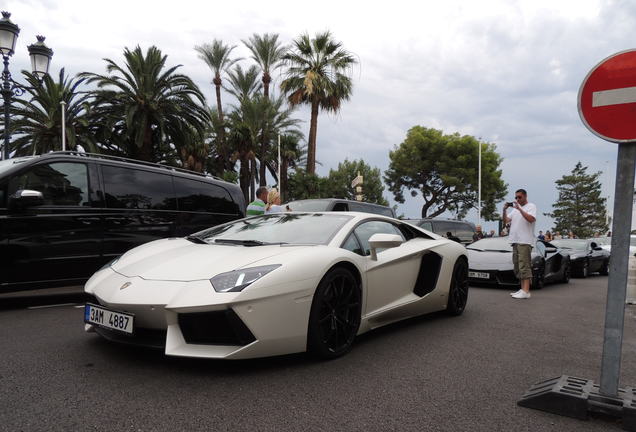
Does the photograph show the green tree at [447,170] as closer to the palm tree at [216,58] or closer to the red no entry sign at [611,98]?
the palm tree at [216,58]

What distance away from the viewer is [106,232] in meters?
5.88

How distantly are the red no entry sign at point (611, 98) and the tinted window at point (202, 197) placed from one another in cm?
526

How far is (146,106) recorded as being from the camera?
21.5m

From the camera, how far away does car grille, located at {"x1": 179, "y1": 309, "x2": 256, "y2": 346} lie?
2.96m

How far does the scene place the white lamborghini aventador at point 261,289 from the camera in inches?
118

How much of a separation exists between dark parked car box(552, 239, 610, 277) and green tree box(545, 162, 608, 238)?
55089 millimetres

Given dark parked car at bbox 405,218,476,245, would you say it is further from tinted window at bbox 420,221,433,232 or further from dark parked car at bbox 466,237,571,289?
dark parked car at bbox 466,237,571,289

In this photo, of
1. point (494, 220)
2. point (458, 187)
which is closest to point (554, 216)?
point (494, 220)

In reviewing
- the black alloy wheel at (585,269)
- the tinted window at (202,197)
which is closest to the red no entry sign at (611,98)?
the tinted window at (202,197)

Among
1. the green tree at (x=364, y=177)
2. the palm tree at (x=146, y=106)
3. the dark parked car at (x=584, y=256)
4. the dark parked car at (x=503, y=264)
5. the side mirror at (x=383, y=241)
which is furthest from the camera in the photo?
the green tree at (x=364, y=177)

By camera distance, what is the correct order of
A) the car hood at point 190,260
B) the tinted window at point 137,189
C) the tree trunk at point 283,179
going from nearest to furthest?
→ the car hood at point 190,260
the tinted window at point 137,189
the tree trunk at point 283,179

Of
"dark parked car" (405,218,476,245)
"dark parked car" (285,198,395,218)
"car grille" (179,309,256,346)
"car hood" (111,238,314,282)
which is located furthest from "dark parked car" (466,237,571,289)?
"car grille" (179,309,256,346)

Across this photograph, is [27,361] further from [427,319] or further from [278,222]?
[427,319]

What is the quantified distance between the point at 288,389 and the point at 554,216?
238 ft
